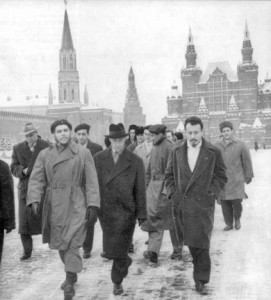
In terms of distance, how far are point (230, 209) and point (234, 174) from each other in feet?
1.86

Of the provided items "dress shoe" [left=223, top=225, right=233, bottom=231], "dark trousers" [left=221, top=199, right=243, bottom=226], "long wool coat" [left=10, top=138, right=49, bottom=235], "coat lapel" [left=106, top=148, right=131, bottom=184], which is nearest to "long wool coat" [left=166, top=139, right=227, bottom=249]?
"coat lapel" [left=106, top=148, right=131, bottom=184]

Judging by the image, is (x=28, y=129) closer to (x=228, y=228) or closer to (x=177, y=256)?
(x=177, y=256)

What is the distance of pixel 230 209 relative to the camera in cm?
798

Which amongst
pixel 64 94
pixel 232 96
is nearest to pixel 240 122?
pixel 232 96

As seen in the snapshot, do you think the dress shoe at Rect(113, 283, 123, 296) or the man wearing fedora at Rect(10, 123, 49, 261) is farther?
the man wearing fedora at Rect(10, 123, 49, 261)

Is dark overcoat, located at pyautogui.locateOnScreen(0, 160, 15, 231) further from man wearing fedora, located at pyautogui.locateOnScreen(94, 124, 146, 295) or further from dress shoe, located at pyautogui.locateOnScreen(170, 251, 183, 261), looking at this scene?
dress shoe, located at pyautogui.locateOnScreen(170, 251, 183, 261)

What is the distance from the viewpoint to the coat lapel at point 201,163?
4578mm

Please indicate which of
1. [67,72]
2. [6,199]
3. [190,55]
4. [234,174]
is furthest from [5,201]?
[67,72]

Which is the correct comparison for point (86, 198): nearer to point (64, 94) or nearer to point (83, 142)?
point (83, 142)

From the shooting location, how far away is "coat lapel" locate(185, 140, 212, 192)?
4.58m

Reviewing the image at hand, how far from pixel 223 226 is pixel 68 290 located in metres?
4.31

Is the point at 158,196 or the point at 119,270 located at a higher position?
the point at 158,196

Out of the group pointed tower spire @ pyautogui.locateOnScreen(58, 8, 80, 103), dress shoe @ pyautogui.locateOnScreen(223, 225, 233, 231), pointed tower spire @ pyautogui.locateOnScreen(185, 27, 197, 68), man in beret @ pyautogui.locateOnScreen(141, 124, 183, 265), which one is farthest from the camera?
pointed tower spire @ pyautogui.locateOnScreen(58, 8, 80, 103)

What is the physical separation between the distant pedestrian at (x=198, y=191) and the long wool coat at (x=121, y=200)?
0.37m
